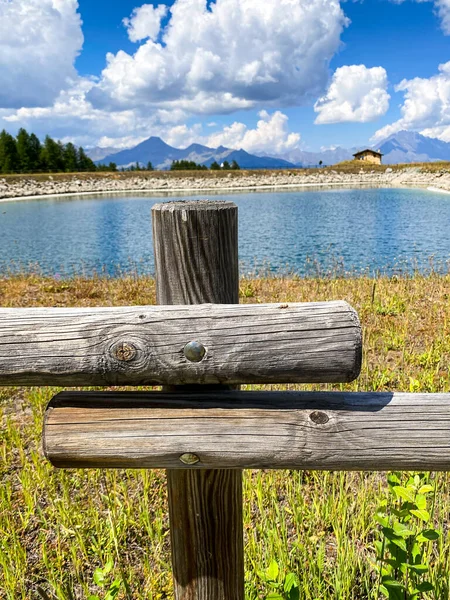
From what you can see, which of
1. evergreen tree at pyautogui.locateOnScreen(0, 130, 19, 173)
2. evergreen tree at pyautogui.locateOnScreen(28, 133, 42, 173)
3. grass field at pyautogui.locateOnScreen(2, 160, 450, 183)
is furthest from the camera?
evergreen tree at pyautogui.locateOnScreen(28, 133, 42, 173)

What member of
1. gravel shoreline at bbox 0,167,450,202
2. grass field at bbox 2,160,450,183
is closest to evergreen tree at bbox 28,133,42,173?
grass field at bbox 2,160,450,183

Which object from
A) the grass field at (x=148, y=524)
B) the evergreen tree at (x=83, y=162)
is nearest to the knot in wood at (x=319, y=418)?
the grass field at (x=148, y=524)

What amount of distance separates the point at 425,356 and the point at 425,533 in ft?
11.0

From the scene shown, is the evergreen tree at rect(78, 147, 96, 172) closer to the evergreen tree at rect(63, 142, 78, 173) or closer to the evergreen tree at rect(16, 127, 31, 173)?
the evergreen tree at rect(63, 142, 78, 173)

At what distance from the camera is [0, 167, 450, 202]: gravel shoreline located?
6128 cm

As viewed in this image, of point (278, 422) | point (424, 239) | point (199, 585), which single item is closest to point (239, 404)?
point (278, 422)

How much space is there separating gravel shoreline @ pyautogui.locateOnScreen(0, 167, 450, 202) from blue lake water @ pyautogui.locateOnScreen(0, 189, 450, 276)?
33.0 meters

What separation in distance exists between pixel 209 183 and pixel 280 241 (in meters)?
A: 49.2

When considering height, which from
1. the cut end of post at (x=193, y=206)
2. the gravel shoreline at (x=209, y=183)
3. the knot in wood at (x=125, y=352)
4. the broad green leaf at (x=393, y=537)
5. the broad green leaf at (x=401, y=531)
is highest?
the gravel shoreline at (x=209, y=183)

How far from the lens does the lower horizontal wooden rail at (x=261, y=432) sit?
1.28 metres

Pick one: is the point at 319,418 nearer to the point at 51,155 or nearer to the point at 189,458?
the point at 189,458

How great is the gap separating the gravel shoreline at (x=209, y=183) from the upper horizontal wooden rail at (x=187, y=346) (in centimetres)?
6202

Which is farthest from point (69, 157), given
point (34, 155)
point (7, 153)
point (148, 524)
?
point (148, 524)

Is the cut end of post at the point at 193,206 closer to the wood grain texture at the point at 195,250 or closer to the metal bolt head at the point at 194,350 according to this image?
the wood grain texture at the point at 195,250
